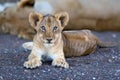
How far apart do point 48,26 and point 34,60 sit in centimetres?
33

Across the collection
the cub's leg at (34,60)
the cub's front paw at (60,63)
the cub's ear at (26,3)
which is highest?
the cub's ear at (26,3)

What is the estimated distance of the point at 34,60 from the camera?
425cm

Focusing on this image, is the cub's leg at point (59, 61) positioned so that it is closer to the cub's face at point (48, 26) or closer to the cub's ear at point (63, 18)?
the cub's face at point (48, 26)

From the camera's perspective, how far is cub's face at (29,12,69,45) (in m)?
4.18

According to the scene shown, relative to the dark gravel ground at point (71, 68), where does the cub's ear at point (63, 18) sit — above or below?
above

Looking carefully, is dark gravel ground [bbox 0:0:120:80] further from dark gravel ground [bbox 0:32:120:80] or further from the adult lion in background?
the adult lion in background

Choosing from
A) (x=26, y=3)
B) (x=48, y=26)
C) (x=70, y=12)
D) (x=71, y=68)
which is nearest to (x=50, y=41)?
(x=48, y=26)

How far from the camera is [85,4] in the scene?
6.42m

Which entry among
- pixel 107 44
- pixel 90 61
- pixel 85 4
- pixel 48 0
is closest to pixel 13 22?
pixel 48 0

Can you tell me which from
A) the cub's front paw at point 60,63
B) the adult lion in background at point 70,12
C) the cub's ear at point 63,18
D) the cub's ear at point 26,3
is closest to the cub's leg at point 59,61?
the cub's front paw at point 60,63

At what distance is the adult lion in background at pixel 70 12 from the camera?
6344 mm

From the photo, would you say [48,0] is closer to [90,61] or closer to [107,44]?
[107,44]

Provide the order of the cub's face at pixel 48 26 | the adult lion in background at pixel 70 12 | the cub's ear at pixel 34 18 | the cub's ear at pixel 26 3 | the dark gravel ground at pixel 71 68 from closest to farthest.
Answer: the dark gravel ground at pixel 71 68
the cub's face at pixel 48 26
the cub's ear at pixel 34 18
the adult lion in background at pixel 70 12
the cub's ear at pixel 26 3

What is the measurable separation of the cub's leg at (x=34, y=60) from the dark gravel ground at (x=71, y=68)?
0.04m
